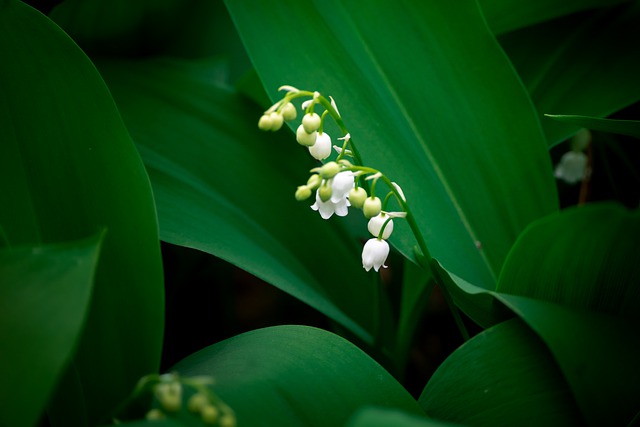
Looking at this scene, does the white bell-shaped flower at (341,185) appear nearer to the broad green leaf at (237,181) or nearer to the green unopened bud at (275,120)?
the green unopened bud at (275,120)

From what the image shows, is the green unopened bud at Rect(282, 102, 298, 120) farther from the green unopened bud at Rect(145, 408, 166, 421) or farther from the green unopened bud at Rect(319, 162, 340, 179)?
the green unopened bud at Rect(145, 408, 166, 421)

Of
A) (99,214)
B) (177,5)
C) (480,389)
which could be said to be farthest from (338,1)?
(480,389)

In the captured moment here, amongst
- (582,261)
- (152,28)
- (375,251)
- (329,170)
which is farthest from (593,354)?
(152,28)

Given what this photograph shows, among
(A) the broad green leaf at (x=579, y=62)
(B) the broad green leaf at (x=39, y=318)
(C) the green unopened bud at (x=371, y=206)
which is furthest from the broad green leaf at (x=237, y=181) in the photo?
(A) the broad green leaf at (x=579, y=62)

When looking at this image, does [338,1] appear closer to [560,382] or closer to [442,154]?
[442,154]

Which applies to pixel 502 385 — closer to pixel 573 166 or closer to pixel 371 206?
pixel 371 206

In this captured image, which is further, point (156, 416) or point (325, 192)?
point (325, 192)

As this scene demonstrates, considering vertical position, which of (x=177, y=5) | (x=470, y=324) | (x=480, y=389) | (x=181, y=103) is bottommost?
(x=470, y=324)
